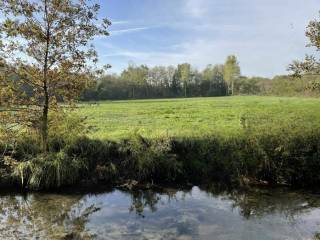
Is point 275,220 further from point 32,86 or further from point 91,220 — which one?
point 32,86

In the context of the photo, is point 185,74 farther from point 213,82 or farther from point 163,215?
point 163,215

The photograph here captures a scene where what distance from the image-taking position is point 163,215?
11.2 metres

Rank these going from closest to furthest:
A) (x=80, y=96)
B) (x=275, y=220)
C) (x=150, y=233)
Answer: (x=150, y=233), (x=275, y=220), (x=80, y=96)

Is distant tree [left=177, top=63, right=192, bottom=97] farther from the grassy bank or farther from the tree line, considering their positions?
the grassy bank

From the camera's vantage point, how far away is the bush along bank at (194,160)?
548 inches

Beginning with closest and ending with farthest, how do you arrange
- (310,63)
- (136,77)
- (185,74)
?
(310,63)
(136,77)
(185,74)

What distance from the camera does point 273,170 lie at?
46.3ft

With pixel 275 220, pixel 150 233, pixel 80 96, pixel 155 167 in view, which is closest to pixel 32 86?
pixel 80 96

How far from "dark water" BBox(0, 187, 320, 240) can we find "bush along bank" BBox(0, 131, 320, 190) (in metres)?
0.86

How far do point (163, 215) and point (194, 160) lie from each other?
380 centimetres

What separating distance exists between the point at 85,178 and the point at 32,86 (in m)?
3.62

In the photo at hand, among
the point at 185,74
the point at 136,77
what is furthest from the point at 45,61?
the point at 185,74

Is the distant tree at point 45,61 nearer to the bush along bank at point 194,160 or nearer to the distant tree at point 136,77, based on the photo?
the bush along bank at point 194,160

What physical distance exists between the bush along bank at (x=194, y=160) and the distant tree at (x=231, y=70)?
90.2 metres
